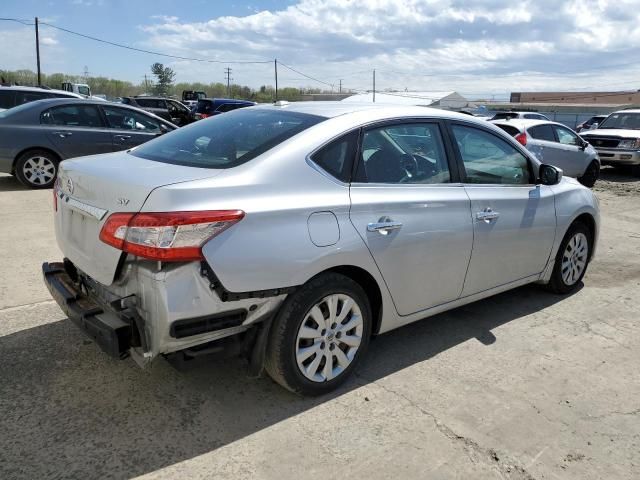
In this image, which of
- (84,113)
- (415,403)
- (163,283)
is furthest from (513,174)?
(84,113)

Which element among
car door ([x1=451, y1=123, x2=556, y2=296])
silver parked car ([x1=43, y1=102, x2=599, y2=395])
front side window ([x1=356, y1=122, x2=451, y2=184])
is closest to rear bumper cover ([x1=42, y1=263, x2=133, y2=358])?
silver parked car ([x1=43, y1=102, x2=599, y2=395])

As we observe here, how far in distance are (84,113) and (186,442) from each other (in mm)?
8058

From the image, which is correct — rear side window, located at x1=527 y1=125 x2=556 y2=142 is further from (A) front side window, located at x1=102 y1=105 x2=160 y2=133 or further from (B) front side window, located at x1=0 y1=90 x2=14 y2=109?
(B) front side window, located at x1=0 y1=90 x2=14 y2=109

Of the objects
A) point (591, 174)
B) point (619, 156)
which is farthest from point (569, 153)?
point (619, 156)

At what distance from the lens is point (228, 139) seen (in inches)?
130

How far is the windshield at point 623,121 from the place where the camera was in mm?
15383

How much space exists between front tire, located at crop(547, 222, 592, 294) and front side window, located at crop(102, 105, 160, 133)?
7.52 m

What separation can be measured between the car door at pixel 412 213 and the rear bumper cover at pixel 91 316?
134 cm

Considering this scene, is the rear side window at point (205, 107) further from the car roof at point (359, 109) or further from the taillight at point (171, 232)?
the taillight at point (171, 232)

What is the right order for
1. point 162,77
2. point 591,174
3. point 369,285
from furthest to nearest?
point 162,77 → point 591,174 → point 369,285

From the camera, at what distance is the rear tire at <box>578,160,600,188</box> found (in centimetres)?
1260

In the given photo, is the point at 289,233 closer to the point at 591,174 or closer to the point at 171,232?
the point at 171,232

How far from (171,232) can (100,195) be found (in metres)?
0.58

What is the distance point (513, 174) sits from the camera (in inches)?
168
